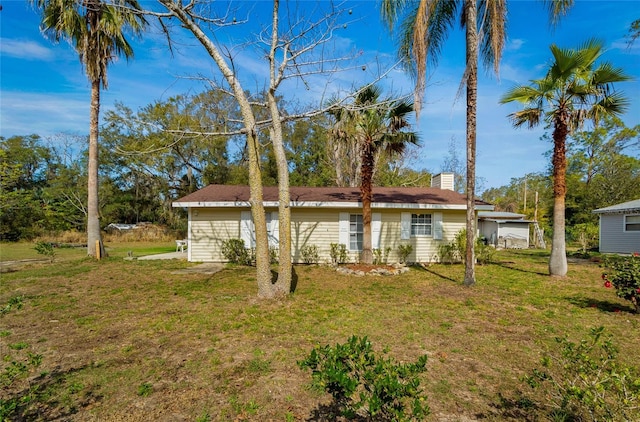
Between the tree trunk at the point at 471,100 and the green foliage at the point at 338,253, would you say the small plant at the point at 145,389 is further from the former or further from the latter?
the green foliage at the point at 338,253

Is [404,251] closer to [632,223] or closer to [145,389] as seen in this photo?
[145,389]

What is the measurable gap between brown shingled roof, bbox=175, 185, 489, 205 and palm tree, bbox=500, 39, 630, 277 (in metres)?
3.12

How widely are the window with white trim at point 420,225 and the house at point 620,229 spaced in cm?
1192

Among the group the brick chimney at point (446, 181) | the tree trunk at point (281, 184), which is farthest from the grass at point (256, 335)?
the brick chimney at point (446, 181)

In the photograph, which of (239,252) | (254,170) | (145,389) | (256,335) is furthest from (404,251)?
(145,389)

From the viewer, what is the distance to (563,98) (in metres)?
8.75

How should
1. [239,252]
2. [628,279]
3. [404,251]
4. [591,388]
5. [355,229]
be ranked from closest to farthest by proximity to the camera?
1. [591,388]
2. [628,279]
3. [239,252]
4. [404,251]
5. [355,229]

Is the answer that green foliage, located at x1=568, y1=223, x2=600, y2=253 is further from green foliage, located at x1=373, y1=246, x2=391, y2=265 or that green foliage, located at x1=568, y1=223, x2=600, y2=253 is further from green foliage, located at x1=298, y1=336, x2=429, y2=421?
green foliage, located at x1=298, y1=336, x2=429, y2=421

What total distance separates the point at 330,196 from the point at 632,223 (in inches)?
647

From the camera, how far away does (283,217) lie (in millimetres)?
6586

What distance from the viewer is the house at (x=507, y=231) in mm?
20891

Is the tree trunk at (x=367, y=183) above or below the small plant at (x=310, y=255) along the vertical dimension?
above

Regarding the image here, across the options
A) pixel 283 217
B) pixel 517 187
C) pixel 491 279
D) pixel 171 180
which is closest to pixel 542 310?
pixel 491 279

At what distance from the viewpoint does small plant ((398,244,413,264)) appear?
1133cm
